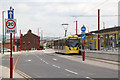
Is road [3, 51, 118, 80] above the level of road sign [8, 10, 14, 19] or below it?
below

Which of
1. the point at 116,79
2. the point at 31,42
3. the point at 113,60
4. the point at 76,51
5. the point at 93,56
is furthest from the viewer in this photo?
the point at 31,42

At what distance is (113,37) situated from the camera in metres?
40.2

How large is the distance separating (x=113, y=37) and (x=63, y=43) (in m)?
10.3

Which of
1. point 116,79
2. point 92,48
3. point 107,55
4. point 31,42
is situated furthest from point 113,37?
point 31,42

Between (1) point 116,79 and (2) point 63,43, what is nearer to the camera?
(1) point 116,79

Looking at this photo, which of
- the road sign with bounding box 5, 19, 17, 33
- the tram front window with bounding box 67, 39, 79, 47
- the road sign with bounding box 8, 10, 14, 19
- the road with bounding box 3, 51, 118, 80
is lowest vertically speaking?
the road with bounding box 3, 51, 118, 80

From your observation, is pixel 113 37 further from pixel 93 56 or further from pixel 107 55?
pixel 107 55

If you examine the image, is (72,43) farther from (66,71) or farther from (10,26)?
(10,26)

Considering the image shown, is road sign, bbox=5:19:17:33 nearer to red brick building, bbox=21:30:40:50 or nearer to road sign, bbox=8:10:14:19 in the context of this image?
road sign, bbox=8:10:14:19

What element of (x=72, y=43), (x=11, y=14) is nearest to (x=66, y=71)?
(x=11, y=14)

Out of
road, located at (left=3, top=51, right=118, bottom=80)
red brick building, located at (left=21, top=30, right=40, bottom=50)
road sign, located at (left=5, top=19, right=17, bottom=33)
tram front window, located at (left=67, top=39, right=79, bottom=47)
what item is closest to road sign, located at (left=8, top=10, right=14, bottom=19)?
road sign, located at (left=5, top=19, right=17, bottom=33)

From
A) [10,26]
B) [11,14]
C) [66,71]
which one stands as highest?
[11,14]

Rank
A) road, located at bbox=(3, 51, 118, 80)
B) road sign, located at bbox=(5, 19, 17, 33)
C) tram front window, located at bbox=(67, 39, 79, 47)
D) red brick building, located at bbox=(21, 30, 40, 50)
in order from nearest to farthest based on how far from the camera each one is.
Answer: road sign, located at bbox=(5, 19, 17, 33) < road, located at bbox=(3, 51, 118, 80) < tram front window, located at bbox=(67, 39, 79, 47) < red brick building, located at bbox=(21, 30, 40, 50)

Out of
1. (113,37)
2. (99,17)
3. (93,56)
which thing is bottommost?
(93,56)
